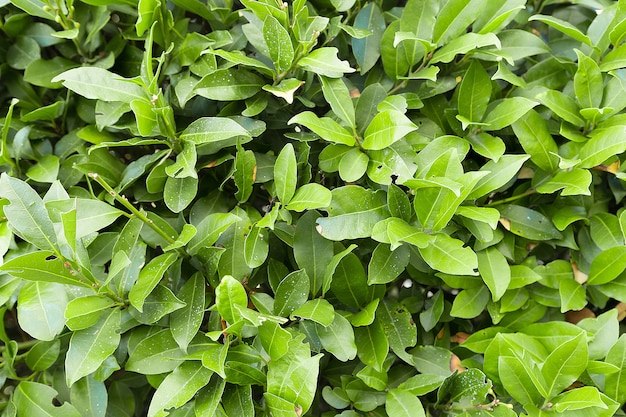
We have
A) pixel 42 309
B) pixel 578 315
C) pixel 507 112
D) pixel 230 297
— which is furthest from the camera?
pixel 578 315

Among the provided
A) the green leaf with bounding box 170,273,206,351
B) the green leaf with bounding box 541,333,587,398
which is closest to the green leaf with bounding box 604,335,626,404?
the green leaf with bounding box 541,333,587,398

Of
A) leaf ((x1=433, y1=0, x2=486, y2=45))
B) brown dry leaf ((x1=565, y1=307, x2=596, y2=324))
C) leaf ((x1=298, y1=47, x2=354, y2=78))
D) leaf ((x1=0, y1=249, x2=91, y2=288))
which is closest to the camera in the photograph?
leaf ((x1=0, y1=249, x2=91, y2=288))

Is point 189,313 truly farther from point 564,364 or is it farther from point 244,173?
point 564,364

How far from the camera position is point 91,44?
122cm

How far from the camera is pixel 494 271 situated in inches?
42.4

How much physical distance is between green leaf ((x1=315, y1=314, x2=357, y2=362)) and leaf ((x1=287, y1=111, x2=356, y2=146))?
34cm

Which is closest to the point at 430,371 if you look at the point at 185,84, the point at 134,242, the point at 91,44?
the point at 134,242

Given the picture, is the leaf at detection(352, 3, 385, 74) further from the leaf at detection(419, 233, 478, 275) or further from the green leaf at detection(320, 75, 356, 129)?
the leaf at detection(419, 233, 478, 275)

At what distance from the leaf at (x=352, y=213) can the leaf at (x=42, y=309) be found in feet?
1.66

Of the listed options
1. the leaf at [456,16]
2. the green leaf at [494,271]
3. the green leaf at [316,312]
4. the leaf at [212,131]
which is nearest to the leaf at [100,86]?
the leaf at [212,131]

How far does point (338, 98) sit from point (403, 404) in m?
0.60

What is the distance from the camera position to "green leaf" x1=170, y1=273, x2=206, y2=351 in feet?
3.25

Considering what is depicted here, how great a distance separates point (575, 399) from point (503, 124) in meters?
0.54

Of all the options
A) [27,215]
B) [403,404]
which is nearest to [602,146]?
[403,404]
